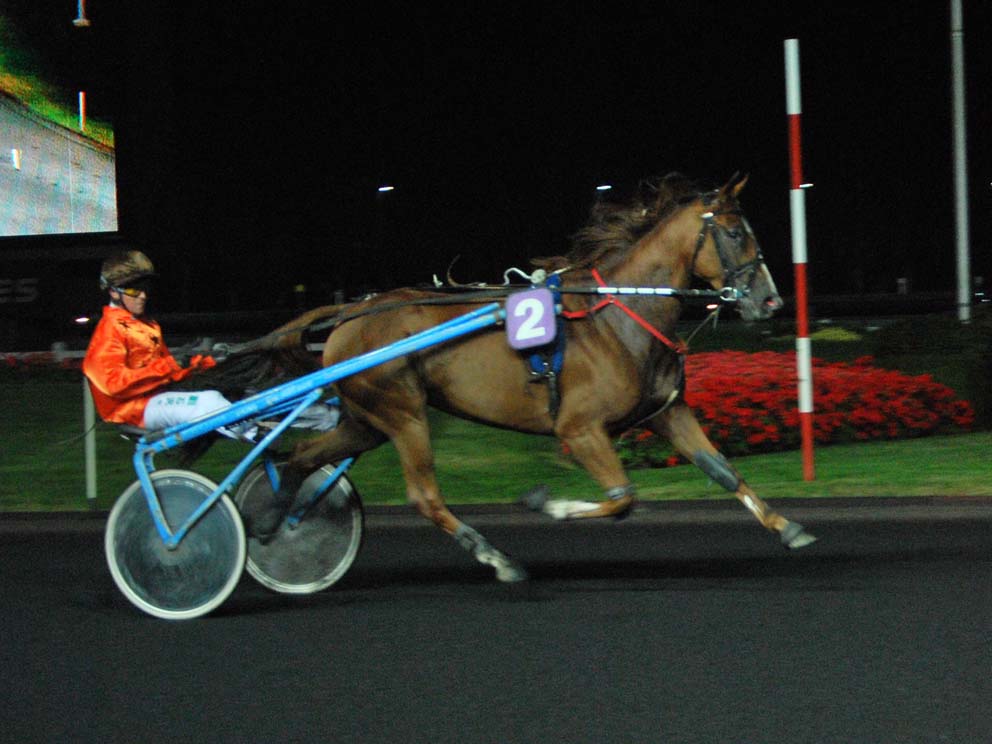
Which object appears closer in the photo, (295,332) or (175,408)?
(175,408)

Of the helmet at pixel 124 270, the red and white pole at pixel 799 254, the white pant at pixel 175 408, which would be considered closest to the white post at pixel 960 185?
the red and white pole at pixel 799 254

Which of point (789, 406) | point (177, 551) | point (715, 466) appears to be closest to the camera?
point (177, 551)

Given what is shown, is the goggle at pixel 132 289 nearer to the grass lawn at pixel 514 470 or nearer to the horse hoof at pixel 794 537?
the horse hoof at pixel 794 537

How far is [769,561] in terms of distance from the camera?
22.3ft

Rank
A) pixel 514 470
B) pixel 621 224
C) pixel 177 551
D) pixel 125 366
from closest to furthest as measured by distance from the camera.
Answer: pixel 177 551, pixel 125 366, pixel 621 224, pixel 514 470

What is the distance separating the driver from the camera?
5.88m

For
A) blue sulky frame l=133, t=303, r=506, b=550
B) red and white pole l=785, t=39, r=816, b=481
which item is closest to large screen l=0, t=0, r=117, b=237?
red and white pole l=785, t=39, r=816, b=481

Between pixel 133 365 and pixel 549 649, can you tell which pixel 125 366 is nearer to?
pixel 133 365

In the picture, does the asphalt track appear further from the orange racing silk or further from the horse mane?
the horse mane

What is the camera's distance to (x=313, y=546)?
6.32m

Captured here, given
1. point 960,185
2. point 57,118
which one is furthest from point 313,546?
point 57,118

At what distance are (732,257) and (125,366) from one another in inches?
104

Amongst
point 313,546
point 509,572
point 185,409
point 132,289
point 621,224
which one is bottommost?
point 509,572

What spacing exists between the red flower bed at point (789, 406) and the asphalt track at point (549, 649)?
3.04 metres
